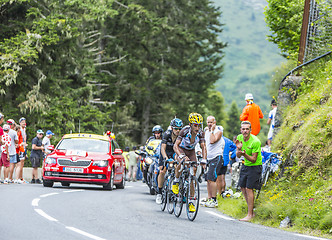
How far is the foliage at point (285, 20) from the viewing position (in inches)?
934

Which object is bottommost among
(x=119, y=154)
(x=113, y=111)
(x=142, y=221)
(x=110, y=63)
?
(x=142, y=221)

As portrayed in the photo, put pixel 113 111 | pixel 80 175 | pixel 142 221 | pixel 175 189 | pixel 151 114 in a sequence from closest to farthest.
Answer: pixel 142 221, pixel 175 189, pixel 80 175, pixel 113 111, pixel 151 114

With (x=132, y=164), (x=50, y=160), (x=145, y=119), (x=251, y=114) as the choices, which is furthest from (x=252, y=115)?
(x=145, y=119)

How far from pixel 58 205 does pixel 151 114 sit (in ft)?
126

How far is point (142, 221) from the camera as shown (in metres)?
10.5

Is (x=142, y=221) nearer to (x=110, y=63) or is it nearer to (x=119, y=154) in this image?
(x=119, y=154)

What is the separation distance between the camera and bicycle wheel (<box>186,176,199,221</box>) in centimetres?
1091

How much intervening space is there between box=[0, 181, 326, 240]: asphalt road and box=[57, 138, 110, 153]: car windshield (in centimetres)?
498

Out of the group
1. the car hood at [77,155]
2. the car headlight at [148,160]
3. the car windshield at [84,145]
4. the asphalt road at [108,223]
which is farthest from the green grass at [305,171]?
the car windshield at [84,145]

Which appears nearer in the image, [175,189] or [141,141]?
[175,189]

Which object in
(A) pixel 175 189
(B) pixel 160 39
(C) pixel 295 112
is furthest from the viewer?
(B) pixel 160 39

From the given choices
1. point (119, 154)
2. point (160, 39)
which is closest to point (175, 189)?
point (119, 154)

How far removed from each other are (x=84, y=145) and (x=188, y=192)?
8.59 metres

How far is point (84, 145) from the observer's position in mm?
19172
